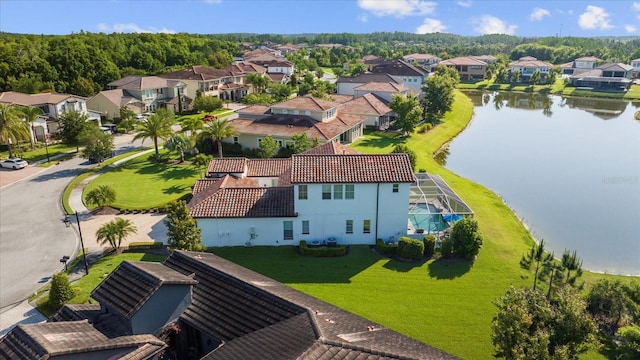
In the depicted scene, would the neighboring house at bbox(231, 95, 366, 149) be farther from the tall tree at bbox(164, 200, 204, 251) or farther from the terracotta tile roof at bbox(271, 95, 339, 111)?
the tall tree at bbox(164, 200, 204, 251)

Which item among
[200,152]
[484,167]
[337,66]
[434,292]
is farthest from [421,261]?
[337,66]

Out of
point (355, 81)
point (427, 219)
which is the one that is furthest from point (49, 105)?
point (427, 219)

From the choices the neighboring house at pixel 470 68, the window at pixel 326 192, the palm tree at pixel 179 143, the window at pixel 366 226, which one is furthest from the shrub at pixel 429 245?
the neighboring house at pixel 470 68

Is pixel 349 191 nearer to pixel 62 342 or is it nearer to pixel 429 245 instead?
pixel 429 245

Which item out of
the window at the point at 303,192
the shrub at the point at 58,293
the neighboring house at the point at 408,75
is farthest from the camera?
the neighboring house at the point at 408,75

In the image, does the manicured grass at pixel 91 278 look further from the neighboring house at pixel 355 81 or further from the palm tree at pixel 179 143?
the neighboring house at pixel 355 81

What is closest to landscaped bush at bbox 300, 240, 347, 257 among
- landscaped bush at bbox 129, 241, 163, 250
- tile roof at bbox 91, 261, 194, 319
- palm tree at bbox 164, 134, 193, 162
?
landscaped bush at bbox 129, 241, 163, 250
